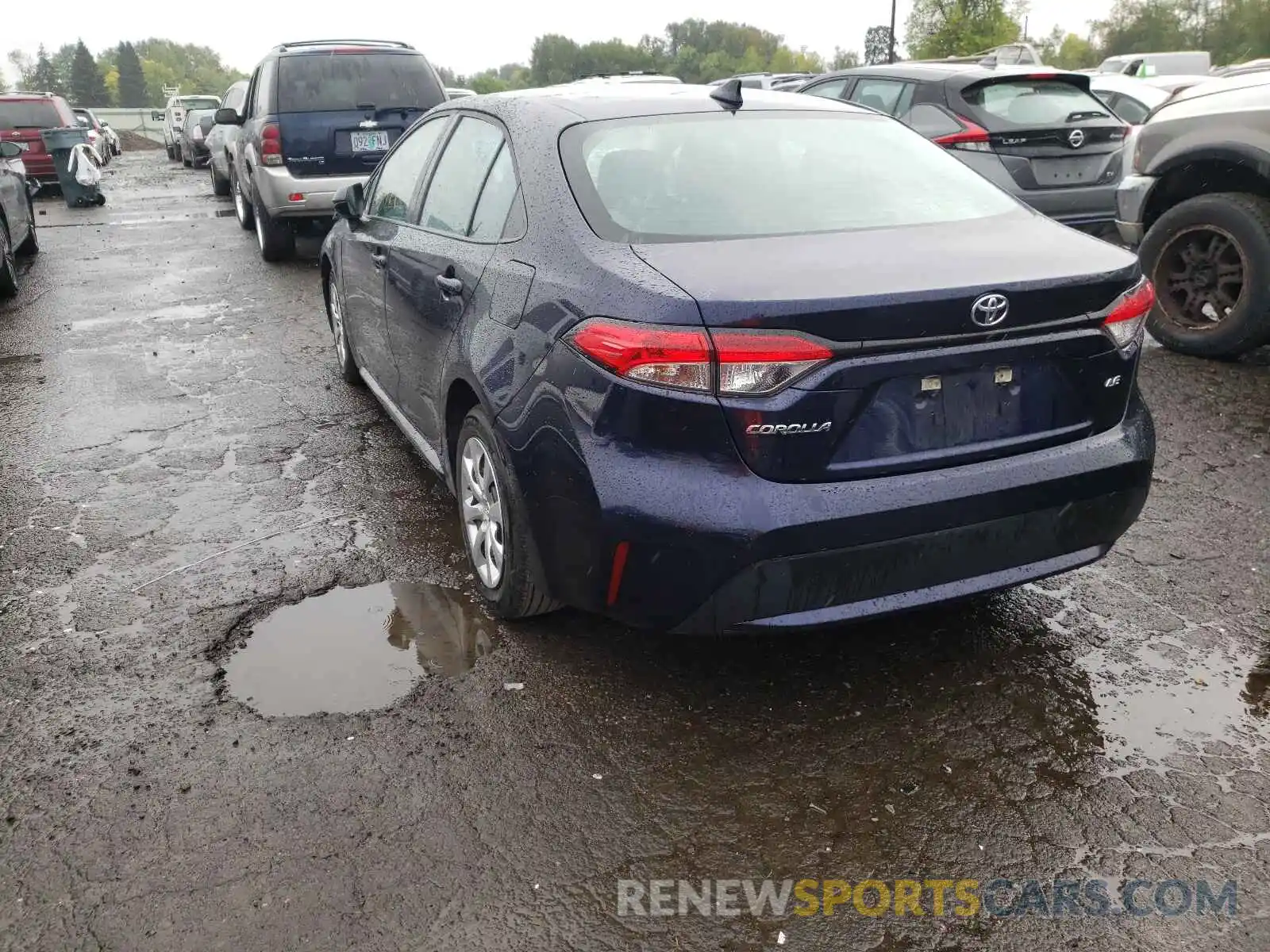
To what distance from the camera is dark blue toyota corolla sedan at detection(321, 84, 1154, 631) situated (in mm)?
2582

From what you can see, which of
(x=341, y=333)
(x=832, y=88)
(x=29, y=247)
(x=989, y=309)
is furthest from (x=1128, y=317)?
(x=29, y=247)

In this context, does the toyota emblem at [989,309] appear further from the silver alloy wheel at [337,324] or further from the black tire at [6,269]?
the black tire at [6,269]

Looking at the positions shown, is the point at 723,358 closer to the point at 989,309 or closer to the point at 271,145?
the point at 989,309

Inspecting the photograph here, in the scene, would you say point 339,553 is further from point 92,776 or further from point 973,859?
point 973,859

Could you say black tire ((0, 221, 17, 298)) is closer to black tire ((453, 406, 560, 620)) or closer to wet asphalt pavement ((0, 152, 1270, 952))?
wet asphalt pavement ((0, 152, 1270, 952))

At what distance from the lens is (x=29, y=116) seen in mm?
19750

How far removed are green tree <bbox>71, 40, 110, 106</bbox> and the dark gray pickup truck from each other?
12159 centimetres

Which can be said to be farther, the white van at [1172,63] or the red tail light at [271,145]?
the white van at [1172,63]

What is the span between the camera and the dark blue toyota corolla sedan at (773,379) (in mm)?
2582

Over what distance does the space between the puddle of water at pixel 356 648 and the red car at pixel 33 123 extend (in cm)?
1892

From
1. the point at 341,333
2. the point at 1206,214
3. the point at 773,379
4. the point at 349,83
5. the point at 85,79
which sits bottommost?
the point at 341,333

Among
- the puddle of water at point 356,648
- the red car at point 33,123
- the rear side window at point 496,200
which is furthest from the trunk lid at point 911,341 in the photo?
the red car at point 33,123

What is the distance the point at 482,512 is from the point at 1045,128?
21.2 ft

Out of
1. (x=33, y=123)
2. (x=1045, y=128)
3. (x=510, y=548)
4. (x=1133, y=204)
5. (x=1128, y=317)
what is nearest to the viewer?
(x=1128, y=317)
